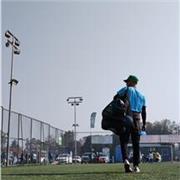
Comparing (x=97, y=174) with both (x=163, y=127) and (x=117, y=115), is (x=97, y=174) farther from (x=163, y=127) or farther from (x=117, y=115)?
(x=163, y=127)

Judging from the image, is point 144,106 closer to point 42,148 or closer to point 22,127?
point 22,127

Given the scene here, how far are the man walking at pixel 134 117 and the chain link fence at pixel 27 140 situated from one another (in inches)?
891

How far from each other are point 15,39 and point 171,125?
93188 millimetres

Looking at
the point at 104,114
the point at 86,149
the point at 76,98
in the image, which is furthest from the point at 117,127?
the point at 86,149

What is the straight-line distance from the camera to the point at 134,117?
694 centimetres

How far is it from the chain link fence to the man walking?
22.6m

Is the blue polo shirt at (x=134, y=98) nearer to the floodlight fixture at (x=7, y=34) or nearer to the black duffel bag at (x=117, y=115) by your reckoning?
the black duffel bag at (x=117, y=115)

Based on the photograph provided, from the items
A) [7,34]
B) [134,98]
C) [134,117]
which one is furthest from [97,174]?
[7,34]

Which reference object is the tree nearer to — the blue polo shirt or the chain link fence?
the chain link fence

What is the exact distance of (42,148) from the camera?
4228 centimetres

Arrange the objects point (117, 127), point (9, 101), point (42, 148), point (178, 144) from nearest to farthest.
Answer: point (117, 127) → point (9, 101) → point (42, 148) → point (178, 144)

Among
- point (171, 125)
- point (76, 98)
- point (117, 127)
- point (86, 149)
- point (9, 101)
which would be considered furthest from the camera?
point (171, 125)

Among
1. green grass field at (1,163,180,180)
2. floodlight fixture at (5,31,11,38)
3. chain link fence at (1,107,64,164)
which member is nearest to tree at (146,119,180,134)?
chain link fence at (1,107,64,164)

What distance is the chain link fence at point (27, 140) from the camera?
30906 mm
